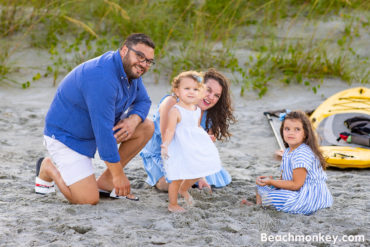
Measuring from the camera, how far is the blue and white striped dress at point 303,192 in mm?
3492

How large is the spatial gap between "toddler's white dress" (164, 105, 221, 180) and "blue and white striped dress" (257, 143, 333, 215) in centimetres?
47

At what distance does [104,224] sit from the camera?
3.15m

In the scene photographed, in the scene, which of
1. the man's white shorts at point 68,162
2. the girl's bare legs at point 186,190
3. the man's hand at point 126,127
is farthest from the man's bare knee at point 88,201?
the girl's bare legs at point 186,190

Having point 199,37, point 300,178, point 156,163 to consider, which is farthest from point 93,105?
point 199,37

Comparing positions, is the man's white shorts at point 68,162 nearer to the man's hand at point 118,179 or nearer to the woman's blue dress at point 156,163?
the man's hand at point 118,179

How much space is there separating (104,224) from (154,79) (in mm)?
4568

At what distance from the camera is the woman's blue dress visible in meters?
4.12

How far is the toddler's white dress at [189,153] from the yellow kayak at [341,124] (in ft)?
5.82

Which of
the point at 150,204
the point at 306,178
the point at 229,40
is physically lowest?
the point at 150,204

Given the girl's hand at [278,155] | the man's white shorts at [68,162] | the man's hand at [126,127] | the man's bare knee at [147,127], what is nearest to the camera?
the man's white shorts at [68,162]

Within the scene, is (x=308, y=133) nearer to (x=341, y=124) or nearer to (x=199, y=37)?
(x=341, y=124)

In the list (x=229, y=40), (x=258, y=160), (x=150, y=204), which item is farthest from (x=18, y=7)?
(x=150, y=204)

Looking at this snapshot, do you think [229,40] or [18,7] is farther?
[229,40]

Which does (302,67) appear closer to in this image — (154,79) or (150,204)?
(154,79)
